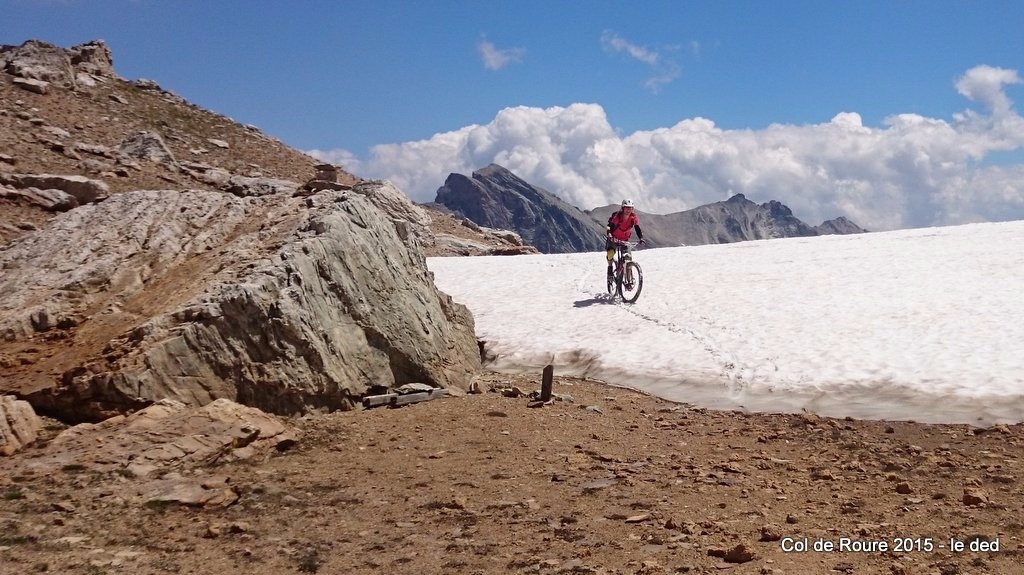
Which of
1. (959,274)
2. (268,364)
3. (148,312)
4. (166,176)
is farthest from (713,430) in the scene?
(166,176)

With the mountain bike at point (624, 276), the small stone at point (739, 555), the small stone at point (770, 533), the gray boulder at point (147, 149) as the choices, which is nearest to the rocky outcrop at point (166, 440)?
the small stone at point (739, 555)

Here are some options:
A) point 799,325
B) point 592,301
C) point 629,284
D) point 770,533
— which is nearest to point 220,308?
point 770,533

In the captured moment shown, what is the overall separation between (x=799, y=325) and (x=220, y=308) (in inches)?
547

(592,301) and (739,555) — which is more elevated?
(592,301)

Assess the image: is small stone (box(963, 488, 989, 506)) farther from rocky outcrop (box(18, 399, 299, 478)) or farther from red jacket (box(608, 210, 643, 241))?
red jacket (box(608, 210, 643, 241))

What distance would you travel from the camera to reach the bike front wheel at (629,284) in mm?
22906

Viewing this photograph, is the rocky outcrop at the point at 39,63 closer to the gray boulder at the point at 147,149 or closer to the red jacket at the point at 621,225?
the gray boulder at the point at 147,149

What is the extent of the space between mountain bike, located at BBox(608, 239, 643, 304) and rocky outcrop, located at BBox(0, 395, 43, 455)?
1679 centimetres

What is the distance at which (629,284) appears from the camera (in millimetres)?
23359

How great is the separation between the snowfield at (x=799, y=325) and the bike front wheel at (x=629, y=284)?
1.70 ft

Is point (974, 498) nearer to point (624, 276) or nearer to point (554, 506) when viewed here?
point (554, 506)

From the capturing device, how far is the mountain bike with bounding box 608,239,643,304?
2289cm

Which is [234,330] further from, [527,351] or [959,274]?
[959,274]

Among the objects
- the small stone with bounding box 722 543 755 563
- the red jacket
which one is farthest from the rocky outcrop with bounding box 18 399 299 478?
the red jacket
